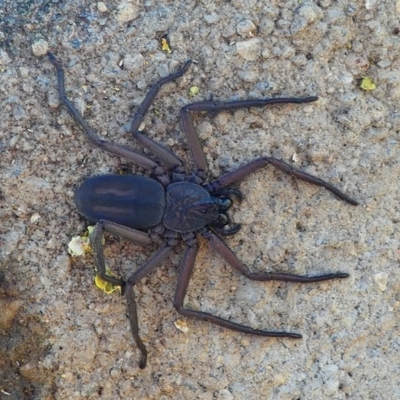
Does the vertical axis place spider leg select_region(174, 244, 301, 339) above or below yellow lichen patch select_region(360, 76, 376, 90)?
below

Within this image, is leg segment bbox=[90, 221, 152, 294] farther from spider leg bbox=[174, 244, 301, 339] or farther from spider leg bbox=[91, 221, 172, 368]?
spider leg bbox=[174, 244, 301, 339]

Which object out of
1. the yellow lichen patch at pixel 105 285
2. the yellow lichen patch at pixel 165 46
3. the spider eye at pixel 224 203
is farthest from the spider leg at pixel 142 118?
the yellow lichen patch at pixel 105 285

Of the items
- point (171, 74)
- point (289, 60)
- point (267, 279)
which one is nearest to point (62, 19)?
point (171, 74)

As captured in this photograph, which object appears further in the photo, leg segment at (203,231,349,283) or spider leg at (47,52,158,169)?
spider leg at (47,52,158,169)

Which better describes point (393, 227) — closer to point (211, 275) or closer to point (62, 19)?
point (211, 275)

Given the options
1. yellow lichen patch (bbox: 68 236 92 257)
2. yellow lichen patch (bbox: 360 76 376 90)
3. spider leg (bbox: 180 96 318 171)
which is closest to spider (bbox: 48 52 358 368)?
spider leg (bbox: 180 96 318 171)

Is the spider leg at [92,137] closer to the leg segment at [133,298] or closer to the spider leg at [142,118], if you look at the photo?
the spider leg at [142,118]

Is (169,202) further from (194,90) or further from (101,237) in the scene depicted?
(194,90)

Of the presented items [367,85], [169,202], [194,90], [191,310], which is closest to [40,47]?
[194,90]
